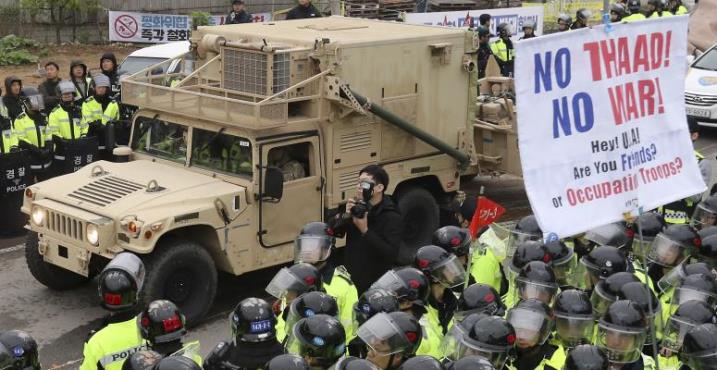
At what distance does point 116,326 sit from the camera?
6020mm

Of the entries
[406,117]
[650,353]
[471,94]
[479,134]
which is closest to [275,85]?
[406,117]

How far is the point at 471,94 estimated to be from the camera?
40.1 feet

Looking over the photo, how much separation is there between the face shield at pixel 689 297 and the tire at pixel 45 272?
608 centimetres

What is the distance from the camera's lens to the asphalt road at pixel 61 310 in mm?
9656

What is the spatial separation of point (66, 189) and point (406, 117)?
11.5 feet

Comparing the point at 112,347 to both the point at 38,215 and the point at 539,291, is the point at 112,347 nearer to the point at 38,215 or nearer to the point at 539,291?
the point at 539,291

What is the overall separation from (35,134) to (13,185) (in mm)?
662

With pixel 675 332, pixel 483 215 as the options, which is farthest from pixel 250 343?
pixel 483 215

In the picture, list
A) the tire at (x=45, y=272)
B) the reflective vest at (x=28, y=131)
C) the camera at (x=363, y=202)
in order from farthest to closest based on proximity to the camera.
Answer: the reflective vest at (x=28, y=131)
the tire at (x=45, y=272)
the camera at (x=363, y=202)

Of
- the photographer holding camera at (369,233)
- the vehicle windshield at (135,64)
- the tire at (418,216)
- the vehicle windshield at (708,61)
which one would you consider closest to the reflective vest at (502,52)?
the vehicle windshield at (708,61)


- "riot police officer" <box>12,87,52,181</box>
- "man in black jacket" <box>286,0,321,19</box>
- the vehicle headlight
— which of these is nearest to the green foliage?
"man in black jacket" <box>286,0,321,19</box>

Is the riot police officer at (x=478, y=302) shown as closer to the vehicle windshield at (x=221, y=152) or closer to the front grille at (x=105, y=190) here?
the vehicle windshield at (x=221, y=152)

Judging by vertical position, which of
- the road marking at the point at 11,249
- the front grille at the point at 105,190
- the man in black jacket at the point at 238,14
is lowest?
the road marking at the point at 11,249

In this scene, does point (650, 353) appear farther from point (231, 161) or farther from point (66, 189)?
point (66, 189)
